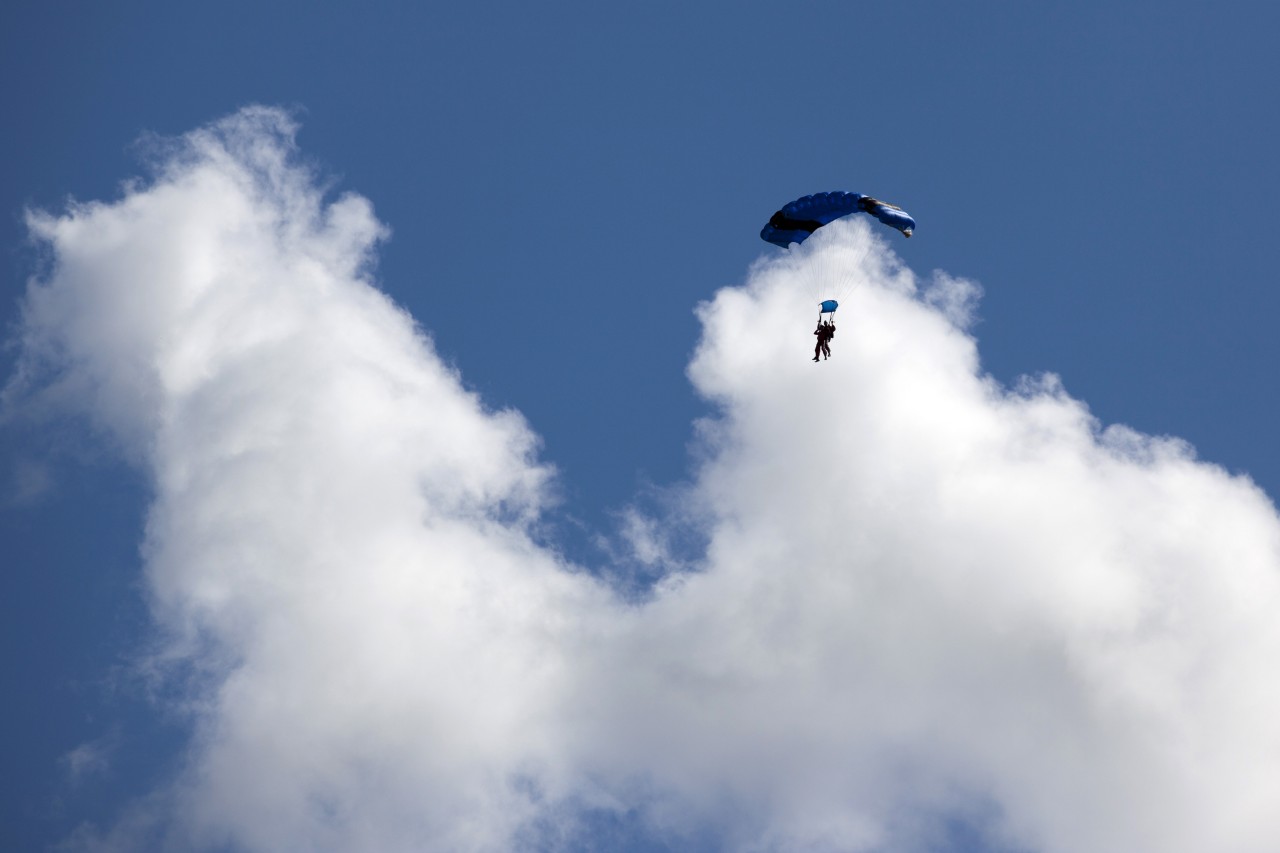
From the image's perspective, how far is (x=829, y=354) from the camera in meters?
135

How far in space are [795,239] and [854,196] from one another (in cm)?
444

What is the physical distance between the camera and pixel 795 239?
5374 inches

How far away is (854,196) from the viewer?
134000 millimetres

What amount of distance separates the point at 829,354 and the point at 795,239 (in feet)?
22.0

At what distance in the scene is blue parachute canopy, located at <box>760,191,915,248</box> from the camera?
13312cm

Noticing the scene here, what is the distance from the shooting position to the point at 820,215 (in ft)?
443

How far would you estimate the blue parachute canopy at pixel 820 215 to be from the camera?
5241 inches

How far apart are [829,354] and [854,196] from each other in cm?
859
